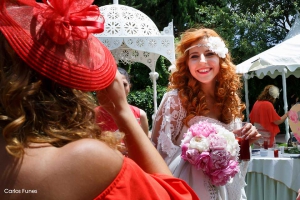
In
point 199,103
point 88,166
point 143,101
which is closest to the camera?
point 88,166

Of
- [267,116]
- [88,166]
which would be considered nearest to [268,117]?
[267,116]

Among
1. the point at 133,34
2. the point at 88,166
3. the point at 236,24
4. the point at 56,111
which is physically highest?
the point at 236,24

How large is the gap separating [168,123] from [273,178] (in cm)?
298

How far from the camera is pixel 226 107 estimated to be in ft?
9.92

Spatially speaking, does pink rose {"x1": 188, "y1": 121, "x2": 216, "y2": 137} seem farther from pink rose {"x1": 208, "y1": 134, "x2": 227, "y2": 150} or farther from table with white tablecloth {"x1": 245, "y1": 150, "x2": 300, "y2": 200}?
table with white tablecloth {"x1": 245, "y1": 150, "x2": 300, "y2": 200}

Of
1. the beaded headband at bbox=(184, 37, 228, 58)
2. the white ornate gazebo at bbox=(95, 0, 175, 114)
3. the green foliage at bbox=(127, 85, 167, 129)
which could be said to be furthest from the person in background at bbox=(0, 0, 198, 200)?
the green foliage at bbox=(127, 85, 167, 129)

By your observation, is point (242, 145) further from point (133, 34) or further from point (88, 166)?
point (133, 34)

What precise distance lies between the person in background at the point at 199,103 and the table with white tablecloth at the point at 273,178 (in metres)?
2.43

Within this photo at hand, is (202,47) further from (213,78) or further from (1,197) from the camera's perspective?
(1,197)

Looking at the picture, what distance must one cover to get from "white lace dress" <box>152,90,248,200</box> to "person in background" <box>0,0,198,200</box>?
163 centimetres

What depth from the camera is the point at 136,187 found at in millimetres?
1013

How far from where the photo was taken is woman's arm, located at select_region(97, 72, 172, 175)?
3.86 feet

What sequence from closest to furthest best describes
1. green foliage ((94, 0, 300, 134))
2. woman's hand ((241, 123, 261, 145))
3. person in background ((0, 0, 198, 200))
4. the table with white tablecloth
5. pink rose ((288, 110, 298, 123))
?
person in background ((0, 0, 198, 200))
woman's hand ((241, 123, 261, 145))
pink rose ((288, 110, 298, 123))
the table with white tablecloth
green foliage ((94, 0, 300, 134))

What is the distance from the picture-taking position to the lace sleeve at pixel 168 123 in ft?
9.24
